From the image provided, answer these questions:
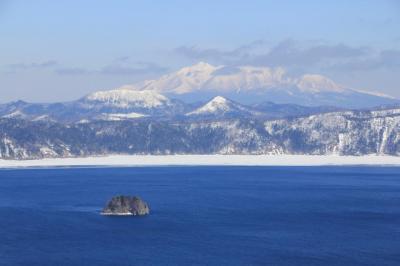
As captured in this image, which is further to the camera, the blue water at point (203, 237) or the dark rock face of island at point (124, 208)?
the dark rock face of island at point (124, 208)

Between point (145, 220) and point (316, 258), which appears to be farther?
point (145, 220)

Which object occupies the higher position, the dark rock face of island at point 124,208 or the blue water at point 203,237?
the dark rock face of island at point 124,208

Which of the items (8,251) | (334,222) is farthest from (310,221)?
(8,251)

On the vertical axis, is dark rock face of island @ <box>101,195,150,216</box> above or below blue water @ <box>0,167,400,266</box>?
above

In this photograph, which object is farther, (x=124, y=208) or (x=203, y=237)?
(x=124, y=208)

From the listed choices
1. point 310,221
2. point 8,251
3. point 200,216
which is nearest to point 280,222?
point 310,221

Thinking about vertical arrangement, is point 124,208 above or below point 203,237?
above

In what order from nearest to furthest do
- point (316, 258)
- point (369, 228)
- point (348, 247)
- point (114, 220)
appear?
point (316, 258)
point (348, 247)
point (369, 228)
point (114, 220)

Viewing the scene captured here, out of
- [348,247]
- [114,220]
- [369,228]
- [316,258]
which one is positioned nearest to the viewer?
[316,258]

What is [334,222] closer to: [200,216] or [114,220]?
[200,216]

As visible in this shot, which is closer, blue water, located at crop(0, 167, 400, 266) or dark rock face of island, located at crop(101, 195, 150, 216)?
blue water, located at crop(0, 167, 400, 266)
